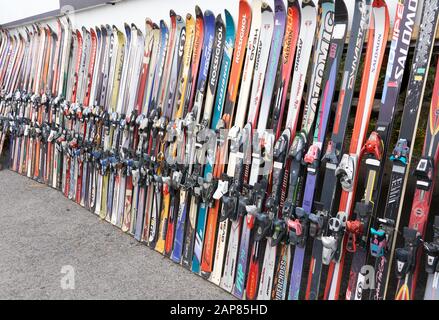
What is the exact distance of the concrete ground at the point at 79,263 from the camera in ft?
9.75

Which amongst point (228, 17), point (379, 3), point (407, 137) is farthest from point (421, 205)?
point (228, 17)

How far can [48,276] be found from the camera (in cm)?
316

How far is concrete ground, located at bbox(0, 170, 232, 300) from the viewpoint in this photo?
2973 millimetres

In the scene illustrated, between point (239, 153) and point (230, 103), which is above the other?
point (230, 103)

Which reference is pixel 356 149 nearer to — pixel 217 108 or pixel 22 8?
pixel 217 108

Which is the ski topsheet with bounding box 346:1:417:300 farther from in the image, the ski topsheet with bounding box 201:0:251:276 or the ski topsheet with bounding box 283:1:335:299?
the ski topsheet with bounding box 201:0:251:276

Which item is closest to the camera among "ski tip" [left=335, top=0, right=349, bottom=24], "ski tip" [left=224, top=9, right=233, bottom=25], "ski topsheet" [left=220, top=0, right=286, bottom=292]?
"ski tip" [left=335, top=0, right=349, bottom=24]

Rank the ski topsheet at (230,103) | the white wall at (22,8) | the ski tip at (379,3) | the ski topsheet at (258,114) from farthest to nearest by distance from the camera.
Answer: the white wall at (22,8)
the ski topsheet at (230,103)
the ski topsheet at (258,114)
the ski tip at (379,3)

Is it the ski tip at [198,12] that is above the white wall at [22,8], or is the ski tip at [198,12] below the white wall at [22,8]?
below

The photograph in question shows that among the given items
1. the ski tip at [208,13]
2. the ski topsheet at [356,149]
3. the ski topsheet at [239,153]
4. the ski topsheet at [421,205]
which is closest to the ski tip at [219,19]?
the ski tip at [208,13]

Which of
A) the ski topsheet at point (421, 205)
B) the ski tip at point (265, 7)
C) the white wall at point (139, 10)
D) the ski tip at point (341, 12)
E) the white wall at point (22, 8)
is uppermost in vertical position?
the white wall at point (22, 8)

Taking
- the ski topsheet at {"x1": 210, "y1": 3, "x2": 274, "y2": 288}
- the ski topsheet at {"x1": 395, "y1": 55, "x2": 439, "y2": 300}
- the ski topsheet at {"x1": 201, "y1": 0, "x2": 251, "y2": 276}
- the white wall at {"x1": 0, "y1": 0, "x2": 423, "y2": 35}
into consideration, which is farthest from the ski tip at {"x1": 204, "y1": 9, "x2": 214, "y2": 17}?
the ski topsheet at {"x1": 395, "y1": 55, "x2": 439, "y2": 300}

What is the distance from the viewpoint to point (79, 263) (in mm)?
A: 3373

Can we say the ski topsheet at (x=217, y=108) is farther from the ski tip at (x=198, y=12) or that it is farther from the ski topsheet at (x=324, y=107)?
the ski topsheet at (x=324, y=107)
